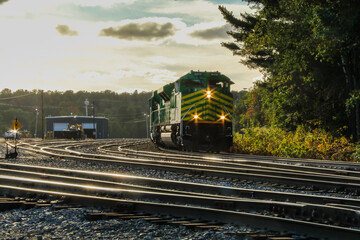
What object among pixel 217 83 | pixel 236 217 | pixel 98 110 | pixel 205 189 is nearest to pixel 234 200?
pixel 236 217

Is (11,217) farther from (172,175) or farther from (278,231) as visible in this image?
(172,175)

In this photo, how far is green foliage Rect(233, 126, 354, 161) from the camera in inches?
643

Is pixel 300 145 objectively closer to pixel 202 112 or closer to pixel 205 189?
pixel 202 112

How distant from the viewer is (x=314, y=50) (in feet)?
52.7

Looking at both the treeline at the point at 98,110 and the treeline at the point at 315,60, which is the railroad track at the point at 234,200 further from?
the treeline at the point at 98,110

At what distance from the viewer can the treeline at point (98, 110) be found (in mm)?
143375

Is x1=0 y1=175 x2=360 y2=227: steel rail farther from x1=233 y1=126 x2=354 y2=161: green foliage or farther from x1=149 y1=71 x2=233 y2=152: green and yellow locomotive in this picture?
x1=149 y1=71 x2=233 y2=152: green and yellow locomotive

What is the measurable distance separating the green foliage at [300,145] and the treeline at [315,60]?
0.53 metres

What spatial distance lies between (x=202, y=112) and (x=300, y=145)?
4.55 meters

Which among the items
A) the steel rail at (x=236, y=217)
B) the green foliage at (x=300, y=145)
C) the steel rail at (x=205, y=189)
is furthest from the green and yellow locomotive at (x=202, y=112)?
the steel rail at (x=236, y=217)

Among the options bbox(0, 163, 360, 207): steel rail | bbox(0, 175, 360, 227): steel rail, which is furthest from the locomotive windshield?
bbox(0, 175, 360, 227): steel rail

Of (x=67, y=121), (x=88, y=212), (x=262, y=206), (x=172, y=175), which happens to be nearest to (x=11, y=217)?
(x=88, y=212)

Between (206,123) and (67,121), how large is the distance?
242 feet

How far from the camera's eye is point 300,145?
1819cm
